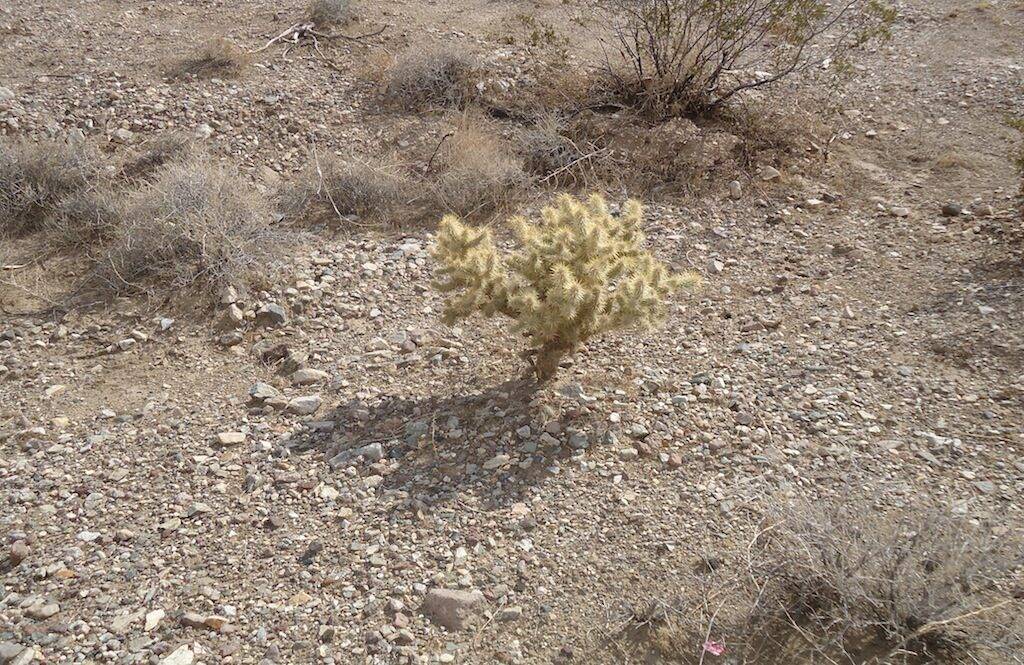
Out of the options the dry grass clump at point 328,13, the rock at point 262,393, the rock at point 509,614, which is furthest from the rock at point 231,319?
the dry grass clump at point 328,13

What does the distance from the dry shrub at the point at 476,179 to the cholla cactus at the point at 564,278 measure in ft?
5.56

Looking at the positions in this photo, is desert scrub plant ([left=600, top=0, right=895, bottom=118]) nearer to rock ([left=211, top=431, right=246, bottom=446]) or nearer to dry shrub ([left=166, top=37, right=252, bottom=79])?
dry shrub ([left=166, top=37, right=252, bottom=79])

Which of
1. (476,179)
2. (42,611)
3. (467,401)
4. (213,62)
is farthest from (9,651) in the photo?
(213,62)

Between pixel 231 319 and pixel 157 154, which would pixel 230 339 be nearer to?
pixel 231 319

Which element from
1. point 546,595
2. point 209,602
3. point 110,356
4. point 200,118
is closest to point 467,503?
point 546,595

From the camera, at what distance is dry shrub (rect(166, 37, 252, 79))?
6220 millimetres

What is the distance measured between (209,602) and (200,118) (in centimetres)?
414

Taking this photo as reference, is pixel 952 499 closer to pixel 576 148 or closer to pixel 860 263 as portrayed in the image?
pixel 860 263

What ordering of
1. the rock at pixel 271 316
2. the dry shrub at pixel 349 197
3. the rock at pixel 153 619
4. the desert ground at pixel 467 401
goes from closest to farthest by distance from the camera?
the rock at pixel 153 619 → the desert ground at pixel 467 401 → the rock at pixel 271 316 → the dry shrub at pixel 349 197

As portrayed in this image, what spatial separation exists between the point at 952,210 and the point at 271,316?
4.13 m

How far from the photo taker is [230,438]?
3.28m

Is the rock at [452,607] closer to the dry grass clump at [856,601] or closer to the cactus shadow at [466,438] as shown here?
the cactus shadow at [466,438]

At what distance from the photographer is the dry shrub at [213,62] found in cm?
622

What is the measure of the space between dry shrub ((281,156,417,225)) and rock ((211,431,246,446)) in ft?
6.38
